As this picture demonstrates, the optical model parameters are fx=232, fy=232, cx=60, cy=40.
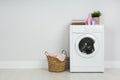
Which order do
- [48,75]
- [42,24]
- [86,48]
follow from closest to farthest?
[48,75] < [86,48] < [42,24]

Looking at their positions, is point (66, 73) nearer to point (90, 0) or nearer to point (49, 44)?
point (49, 44)

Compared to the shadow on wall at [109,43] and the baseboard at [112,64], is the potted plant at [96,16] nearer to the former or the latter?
the shadow on wall at [109,43]

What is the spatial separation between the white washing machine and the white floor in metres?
0.15

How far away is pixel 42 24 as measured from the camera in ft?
14.0

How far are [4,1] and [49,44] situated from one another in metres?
1.13

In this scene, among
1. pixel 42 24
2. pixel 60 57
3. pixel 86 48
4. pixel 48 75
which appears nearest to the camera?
pixel 48 75

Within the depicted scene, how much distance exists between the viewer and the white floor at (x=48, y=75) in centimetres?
363

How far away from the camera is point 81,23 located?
4.04 metres

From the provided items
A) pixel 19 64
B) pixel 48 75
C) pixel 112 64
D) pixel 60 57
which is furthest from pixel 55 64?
pixel 112 64

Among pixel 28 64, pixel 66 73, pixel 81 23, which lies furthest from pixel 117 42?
pixel 28 64

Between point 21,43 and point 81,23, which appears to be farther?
point 21,43

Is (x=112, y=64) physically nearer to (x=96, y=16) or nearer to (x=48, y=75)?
(x=96, y=16)

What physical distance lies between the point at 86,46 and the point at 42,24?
0.93m

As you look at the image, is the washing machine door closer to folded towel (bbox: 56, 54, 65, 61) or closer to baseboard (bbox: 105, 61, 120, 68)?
folded towel (bbox: 56, 54, 65, 61)
